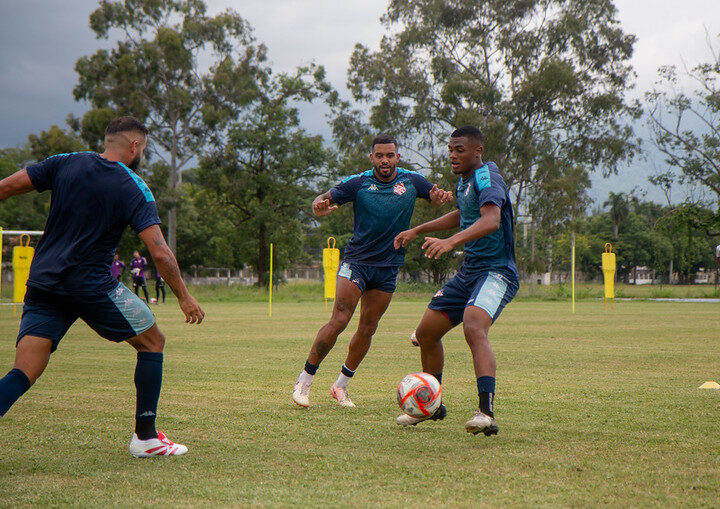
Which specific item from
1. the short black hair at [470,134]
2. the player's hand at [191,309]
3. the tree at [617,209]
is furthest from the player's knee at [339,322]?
the tree at [617,209]

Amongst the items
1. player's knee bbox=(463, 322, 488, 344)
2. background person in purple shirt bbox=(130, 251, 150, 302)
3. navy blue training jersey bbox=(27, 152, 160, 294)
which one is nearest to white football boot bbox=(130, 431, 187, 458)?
navy blue training jersey bbox=(27, 152, 160, 294)

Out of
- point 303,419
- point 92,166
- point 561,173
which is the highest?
point 561,173

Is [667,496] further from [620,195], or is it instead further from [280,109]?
[620,195]

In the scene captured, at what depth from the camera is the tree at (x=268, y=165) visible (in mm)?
46031

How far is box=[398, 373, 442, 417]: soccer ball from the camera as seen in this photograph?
5.11 meters

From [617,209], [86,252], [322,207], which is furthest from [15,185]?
[617,209]

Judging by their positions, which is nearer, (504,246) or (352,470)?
(352,470)

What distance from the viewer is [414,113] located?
44.0 meters

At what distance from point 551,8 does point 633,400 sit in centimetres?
4070

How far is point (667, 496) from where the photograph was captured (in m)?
3.44

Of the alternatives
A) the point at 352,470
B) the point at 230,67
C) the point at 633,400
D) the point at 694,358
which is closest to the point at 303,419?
the point at 352,470

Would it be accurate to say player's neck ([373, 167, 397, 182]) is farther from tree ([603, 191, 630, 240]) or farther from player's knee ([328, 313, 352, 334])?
tree ([603, 191, 630, 240])

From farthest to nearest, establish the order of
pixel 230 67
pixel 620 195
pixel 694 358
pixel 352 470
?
pixel 620 195 < pixel 230 67 < pixel 694 358 < pixel 352 470

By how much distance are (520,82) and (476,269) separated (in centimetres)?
3906
